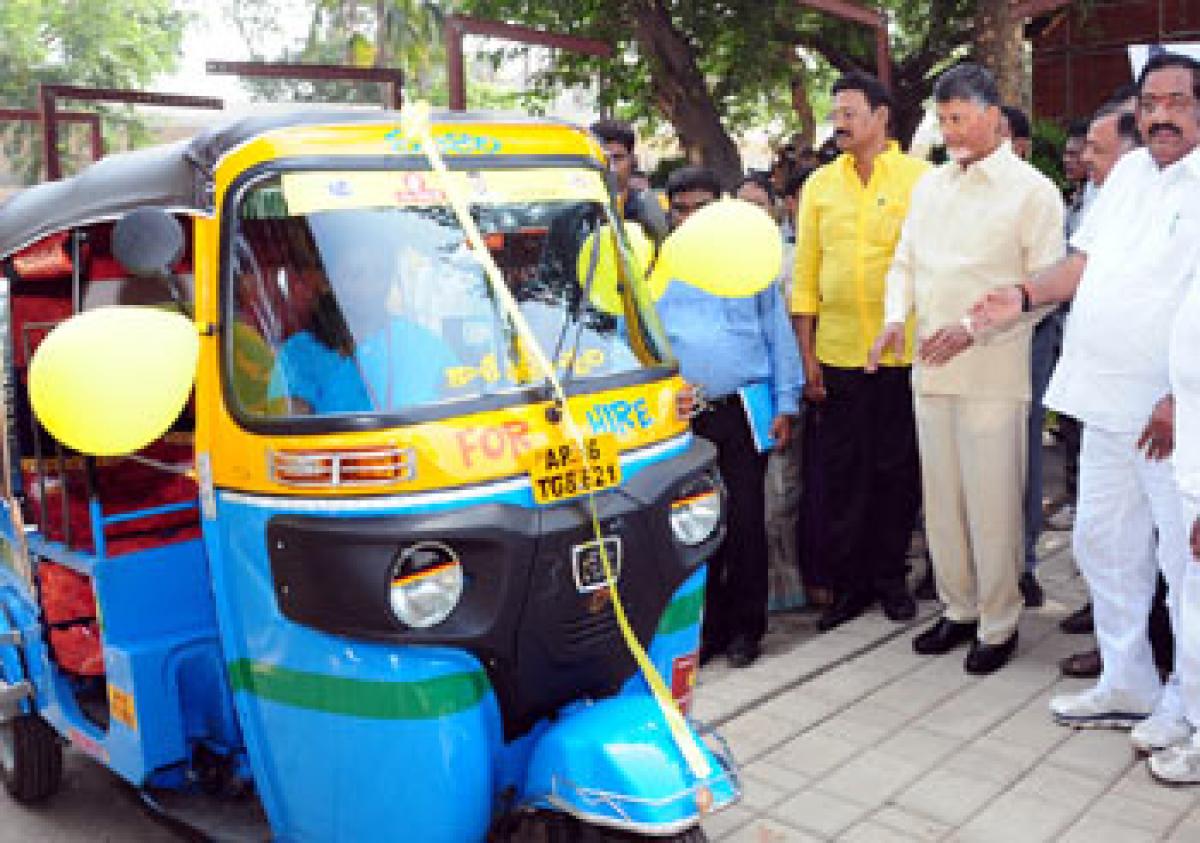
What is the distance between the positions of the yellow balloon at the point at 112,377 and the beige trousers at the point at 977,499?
301 centimetres

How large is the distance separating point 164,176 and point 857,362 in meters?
3.01

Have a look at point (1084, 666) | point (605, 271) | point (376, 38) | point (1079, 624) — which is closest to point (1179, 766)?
point (1084, 666)

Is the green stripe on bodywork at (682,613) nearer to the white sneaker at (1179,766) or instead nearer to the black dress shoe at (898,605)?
the white sneaker at (1179,766)

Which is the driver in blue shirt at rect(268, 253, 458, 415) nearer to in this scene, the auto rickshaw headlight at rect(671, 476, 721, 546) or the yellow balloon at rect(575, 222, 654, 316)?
the yellow balloon at rect(575, 222, 654, 316)

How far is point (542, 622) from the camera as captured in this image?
274cm

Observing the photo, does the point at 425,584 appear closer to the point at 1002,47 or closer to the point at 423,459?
the point at 423,459

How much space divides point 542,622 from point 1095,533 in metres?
2.21

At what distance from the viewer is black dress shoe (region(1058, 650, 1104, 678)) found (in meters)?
4.50

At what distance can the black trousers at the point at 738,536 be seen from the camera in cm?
475

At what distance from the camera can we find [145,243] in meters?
2.60

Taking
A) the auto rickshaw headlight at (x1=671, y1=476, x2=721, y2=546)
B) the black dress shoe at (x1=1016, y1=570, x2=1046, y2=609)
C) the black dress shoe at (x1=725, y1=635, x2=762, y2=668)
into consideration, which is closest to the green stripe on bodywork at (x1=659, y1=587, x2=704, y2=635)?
the auto rickshaw headlight at (x1=671, y1=476, x2=721, y2=546)

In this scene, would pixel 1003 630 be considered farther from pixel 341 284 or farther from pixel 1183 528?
pixel 341 284

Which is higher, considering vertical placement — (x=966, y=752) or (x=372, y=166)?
(x=372, y=166)

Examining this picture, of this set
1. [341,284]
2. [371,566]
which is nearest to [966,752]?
[371,566]
